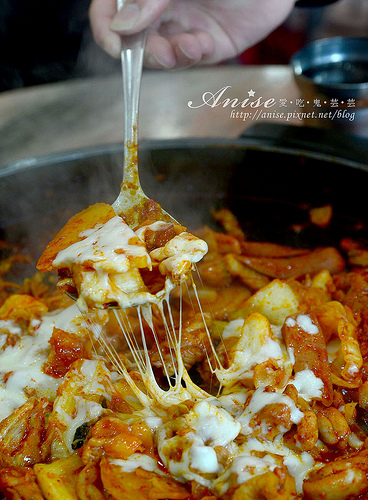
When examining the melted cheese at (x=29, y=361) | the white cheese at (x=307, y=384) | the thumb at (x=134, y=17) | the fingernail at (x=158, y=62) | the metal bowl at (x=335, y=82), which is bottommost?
the white cheese at (x=307, y=384)

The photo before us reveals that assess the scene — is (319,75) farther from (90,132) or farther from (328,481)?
(328,481)

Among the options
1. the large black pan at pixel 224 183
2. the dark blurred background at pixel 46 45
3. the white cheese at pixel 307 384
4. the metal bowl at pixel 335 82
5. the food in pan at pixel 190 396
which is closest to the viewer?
the food in pan at pixel 190 396

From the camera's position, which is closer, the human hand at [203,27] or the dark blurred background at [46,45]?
the human hand at [203,27]

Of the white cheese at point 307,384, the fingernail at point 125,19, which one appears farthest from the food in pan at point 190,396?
the fingernail at point 125,19

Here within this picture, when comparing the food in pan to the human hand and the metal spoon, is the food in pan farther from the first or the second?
the human hand

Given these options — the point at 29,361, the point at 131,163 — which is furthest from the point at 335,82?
the point at 29,361

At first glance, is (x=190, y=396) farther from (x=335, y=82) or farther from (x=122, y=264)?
(x=335, y=82)

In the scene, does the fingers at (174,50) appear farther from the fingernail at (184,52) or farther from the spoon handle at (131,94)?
the spoon handle at (131,94)
